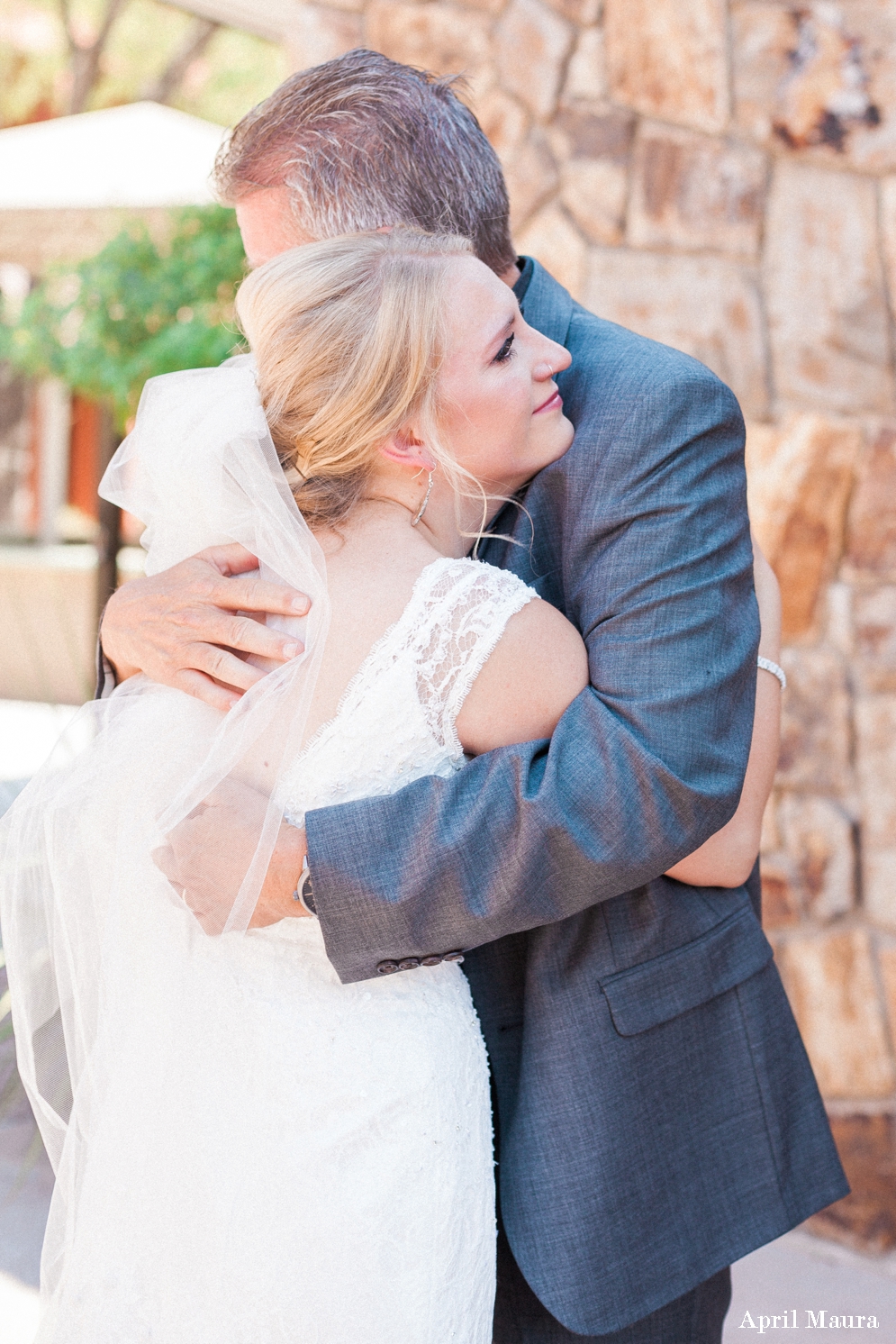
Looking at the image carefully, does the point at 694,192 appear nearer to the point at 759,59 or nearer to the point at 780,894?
the point at 759,59

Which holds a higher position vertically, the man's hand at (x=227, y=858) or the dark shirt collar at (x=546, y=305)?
the dark shirt collar at (x=546, y=305)

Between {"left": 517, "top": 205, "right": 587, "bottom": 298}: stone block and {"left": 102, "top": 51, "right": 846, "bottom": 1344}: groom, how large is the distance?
1326 millimetres

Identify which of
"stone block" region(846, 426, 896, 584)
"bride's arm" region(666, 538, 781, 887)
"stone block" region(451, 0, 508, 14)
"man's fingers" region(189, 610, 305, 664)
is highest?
"stone block" region(451, 0, 508, 14)

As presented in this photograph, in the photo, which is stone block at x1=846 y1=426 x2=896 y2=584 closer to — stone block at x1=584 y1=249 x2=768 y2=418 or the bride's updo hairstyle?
stone block at x1=584 y1=249 x2=768 y2=418

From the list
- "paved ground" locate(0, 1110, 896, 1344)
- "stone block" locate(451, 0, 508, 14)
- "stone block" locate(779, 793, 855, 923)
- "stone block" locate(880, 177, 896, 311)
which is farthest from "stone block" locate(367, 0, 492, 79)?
"paved ground" locate(0, 1110, 896, 1344)

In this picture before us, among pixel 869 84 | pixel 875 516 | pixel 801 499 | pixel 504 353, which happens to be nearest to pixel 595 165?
pixel 869 84

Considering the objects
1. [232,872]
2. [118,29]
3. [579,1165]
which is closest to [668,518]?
[232,872]

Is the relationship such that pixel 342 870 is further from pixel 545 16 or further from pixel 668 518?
pixel 545 16

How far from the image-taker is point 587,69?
9.57 feet

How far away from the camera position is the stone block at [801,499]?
9.16 feet

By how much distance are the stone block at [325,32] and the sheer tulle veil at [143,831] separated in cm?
203

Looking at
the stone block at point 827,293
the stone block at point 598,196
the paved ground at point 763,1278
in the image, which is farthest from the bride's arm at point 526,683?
the stone block at point 598,196

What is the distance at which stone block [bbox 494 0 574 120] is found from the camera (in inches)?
115

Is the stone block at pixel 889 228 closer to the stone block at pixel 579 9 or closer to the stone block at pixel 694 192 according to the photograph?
the stone block at pixel 694 192
